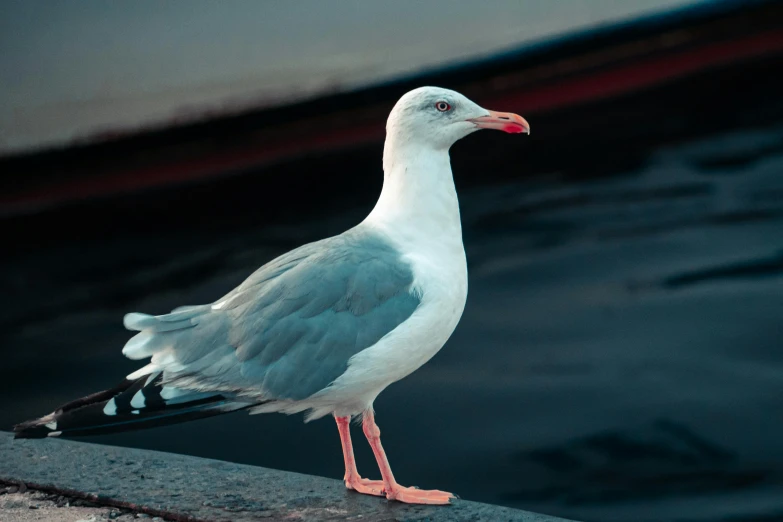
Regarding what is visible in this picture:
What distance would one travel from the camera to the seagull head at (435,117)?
336cm

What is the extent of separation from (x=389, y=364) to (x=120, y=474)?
3.94 ft

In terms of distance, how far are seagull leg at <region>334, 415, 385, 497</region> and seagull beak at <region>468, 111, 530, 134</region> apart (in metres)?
1.16

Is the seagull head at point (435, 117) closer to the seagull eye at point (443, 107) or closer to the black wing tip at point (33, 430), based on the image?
the seagull eye at point (443, 107)

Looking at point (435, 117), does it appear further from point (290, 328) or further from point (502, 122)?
point (290, 328)

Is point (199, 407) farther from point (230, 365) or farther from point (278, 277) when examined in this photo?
point (278, 277)

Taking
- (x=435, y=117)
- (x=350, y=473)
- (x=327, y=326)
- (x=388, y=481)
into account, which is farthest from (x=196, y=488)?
(x=435, y=117)

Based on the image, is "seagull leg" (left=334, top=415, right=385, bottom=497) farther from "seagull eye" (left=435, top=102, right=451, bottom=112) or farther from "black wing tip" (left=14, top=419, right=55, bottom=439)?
"seagull eye" (left=435, top=102, right=451, bottom=112)

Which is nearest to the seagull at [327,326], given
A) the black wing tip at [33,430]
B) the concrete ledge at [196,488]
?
the black wing tip at [33,430]

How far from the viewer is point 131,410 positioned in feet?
9.71

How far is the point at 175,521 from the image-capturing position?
3172 millimetres

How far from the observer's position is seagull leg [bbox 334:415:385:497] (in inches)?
136

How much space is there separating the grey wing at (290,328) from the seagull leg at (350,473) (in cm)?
41

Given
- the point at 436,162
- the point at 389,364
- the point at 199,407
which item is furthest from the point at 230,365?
the point at 436,162

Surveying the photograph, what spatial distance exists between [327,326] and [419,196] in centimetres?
58
